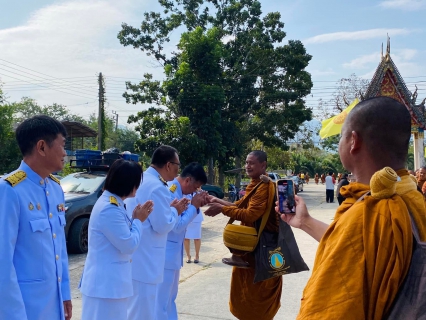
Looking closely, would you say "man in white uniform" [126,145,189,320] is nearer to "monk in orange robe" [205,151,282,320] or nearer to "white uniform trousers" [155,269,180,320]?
"white uniform trousers" [155,269,180,320]

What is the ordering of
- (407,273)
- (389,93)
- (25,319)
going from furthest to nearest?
(389,93)
(25,319)
(407,273)

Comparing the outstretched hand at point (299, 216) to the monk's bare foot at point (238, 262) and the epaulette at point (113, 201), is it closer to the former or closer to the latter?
the epaulette at point (113, 201)

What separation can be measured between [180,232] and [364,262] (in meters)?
2.92

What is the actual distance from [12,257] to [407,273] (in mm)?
1946

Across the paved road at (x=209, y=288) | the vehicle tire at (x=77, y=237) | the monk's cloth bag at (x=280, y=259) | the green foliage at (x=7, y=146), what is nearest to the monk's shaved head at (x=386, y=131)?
the monk's cloth bag at (x=280, y=259)

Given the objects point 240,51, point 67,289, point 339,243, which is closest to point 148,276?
point 67,289

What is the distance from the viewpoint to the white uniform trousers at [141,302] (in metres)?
3.44

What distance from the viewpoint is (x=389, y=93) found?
1310 cm

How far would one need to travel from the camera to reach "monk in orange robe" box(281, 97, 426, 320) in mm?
1312

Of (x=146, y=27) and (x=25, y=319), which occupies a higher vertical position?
(x=146, y=27)

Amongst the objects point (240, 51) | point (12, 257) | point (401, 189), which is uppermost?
point (240, 51)

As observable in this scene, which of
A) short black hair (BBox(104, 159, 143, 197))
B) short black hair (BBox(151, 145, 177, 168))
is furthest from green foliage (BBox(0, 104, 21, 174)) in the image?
short black hair (BBox(104, 159, 143, 197))

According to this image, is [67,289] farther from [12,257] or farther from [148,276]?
[148,276]

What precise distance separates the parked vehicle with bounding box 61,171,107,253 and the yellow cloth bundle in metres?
7.29
